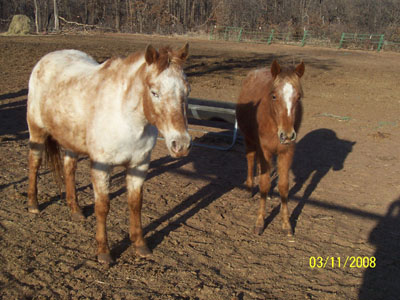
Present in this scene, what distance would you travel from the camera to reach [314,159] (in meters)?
6.60

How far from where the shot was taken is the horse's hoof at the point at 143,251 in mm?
3471

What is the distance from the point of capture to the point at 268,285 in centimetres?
314

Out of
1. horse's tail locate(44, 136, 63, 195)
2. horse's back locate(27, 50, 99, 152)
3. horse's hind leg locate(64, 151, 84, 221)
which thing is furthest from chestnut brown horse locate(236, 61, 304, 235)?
horse's tail locate(44, 136, 63, 195)

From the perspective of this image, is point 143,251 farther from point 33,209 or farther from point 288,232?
point 288,232

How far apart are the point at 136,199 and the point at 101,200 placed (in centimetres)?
36

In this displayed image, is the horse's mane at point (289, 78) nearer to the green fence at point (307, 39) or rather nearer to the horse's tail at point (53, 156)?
the horse's tail at point (53, 156)

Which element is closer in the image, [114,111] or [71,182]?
[114,111]

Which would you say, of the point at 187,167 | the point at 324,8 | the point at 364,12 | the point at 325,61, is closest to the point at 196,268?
the point at 187,167

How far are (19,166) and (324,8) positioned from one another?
42397 mm

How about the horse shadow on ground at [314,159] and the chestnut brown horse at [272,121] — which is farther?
the horse shadow on ground at [314,159]

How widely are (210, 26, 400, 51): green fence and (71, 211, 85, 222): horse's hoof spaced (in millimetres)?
27984

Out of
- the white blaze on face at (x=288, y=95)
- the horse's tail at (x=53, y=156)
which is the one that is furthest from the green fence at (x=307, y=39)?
the horse's tail at (x=53, y=156)

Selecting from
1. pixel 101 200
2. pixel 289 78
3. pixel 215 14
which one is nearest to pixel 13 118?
pixel 101 200
